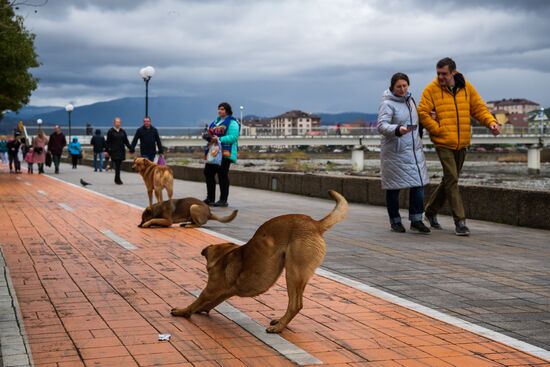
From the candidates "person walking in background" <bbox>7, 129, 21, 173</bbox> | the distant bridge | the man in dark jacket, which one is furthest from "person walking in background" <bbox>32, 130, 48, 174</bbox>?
the distant bridge

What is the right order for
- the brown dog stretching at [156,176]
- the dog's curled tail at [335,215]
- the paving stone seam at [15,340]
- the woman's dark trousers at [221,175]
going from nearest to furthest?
the paving stone seam at [15,340] → the dog's curled tail at [335,215] → the brown dog stretching at [156,176] → the woman's dark trousers at [221,175]

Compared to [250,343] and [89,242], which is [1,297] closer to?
[250,343]

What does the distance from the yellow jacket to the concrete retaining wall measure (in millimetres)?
1746

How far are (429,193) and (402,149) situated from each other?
12.9 ft

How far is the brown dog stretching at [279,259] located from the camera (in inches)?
205

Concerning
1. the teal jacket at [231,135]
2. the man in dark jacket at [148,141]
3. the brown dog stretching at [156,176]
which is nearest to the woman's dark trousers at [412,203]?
the brown dog stretching at [156,176]

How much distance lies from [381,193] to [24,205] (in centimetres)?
673

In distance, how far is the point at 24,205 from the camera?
53.3 ft

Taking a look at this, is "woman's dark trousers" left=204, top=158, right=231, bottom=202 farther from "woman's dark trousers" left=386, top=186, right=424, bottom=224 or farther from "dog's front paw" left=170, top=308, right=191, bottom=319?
"dog's front paw" left=170, top=308, right=191, bottom=319

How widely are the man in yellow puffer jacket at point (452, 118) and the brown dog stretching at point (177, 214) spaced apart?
296cm

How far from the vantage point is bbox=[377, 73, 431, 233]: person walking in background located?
36.1 ft

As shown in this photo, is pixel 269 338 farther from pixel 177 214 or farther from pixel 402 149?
pixel 177 214

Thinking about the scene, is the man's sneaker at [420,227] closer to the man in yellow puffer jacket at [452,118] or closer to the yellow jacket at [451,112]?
the man in yellow puffer jacket at [452,118]

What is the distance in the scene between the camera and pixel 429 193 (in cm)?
1482
